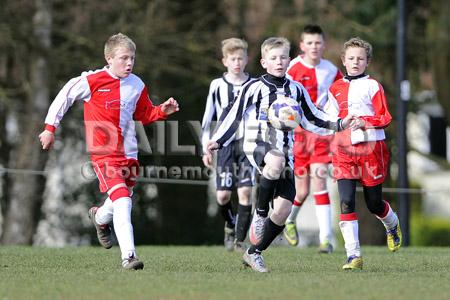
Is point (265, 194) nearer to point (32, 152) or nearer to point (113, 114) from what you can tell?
point (113, 114)

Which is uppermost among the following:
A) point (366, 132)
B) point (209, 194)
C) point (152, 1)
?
point (152, 1)

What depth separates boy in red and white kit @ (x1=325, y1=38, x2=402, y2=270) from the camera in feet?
31.4

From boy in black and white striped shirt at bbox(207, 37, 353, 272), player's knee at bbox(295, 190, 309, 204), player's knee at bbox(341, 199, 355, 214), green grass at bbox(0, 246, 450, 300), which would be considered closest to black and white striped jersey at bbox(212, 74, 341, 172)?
boy in black and white striped shirt at bbox(207, 37, 353, 272)

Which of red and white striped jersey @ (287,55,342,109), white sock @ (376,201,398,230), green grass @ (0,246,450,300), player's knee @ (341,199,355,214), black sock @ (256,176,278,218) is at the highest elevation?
red and white striped jersey @ (287,55,342,109)

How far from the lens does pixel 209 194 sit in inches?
758

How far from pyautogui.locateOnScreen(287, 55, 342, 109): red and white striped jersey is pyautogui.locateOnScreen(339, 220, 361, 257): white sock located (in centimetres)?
285

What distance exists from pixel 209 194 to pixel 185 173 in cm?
69

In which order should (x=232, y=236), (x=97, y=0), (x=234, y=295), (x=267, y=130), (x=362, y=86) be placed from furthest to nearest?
(x=97, y=0), (x=232, y=236), (x=362, y=86), (x=267, y=130), (x=234, y=295)

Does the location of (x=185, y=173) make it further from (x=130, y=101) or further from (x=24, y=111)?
(x=130, y=101)

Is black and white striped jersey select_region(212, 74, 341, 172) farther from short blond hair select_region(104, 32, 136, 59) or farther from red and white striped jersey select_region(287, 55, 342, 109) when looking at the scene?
red and white striped jersey select_region(287, 55, 342, 109)

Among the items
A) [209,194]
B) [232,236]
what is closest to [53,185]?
[209,194]

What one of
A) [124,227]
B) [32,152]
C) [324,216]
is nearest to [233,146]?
[324,216]

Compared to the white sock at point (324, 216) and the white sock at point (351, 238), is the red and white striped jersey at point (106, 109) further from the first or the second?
the white sock at point (324, 216)

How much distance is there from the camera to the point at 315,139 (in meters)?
12.3
